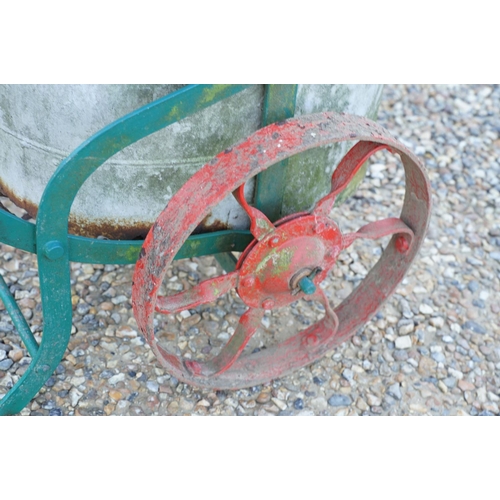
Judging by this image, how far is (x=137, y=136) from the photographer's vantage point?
158 centimetres

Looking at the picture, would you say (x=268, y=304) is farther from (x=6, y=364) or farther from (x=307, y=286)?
(x=6, y=364)

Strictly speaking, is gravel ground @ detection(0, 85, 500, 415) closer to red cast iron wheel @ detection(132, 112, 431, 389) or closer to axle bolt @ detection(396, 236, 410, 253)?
red cast iron wheel @ detection(132, 112, 431, 389)

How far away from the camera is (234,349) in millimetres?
2072

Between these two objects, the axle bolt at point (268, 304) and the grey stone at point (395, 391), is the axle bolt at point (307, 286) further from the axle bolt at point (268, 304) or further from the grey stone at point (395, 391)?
the grey stone at point (395, 391)

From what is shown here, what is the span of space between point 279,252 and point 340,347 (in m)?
0.72

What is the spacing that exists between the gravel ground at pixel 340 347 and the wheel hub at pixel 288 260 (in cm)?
48

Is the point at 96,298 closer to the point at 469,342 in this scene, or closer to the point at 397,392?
the point at 397,392

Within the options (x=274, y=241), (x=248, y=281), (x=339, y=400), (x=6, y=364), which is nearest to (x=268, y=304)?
(x=248, y=281)

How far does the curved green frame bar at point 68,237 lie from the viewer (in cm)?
157

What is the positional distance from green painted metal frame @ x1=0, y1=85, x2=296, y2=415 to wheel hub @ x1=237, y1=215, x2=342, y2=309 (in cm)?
12

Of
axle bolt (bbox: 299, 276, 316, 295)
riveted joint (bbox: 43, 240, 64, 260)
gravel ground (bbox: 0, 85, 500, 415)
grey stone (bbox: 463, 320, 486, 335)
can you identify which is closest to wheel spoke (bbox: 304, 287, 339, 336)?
axle bolt (bbox: 299, 276, 316, 295)

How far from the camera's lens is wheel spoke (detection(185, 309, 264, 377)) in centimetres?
203

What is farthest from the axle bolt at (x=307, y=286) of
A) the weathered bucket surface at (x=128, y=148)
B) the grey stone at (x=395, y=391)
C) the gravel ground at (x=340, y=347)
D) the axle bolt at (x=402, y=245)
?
the grey stone at (x=395, y=391)

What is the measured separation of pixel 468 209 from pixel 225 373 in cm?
155
